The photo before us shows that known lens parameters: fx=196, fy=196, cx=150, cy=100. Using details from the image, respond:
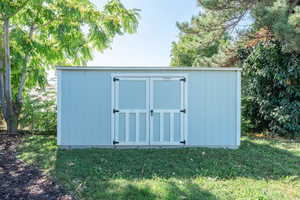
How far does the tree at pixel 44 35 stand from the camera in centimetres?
621

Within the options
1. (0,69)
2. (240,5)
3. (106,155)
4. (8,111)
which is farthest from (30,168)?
(240,5)

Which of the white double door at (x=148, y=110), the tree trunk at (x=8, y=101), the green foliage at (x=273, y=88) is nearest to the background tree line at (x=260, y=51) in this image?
the green foliage at (x=273, y=88)

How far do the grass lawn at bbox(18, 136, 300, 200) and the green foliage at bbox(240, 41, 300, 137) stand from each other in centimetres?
137

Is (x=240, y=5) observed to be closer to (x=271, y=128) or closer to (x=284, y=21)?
(x=284, y=21)

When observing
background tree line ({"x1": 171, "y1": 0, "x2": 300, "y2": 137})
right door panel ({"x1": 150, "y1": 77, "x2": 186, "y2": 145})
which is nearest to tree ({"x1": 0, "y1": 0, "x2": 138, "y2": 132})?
background tree line ({"x1": 171, "y1": 0, "x2": 300, "y2": 137})

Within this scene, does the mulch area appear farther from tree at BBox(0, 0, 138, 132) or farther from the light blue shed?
tree at BBox(0, 0, 138, 132)

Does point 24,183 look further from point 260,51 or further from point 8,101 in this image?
point 260,51

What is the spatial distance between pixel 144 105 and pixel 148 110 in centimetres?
16

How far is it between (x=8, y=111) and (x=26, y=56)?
190 centimetres

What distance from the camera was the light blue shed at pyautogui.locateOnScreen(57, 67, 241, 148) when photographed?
4.91 meters

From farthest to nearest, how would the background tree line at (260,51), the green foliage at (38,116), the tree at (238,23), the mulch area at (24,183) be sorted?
1. the green foliage at (38,116)
2. the background tree line at (260,51)
3. the tree at (238,23)
4. the mulch area at (24,183)

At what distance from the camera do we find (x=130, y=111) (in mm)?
4938

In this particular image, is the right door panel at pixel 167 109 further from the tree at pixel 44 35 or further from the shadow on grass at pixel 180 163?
the tree at pixel 44 35

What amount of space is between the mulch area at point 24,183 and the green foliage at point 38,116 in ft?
8.01
